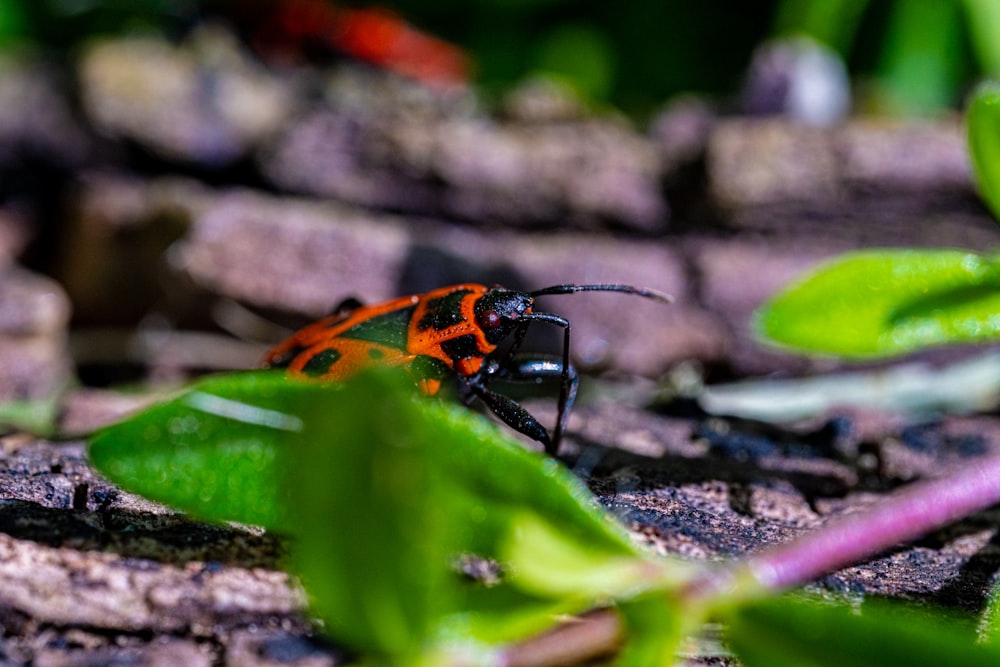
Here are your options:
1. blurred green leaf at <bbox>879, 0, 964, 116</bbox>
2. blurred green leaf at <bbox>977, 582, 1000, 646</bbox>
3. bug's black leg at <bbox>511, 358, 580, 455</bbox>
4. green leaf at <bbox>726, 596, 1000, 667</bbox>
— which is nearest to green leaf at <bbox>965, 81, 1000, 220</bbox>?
blurred green leaf at <bbox>977, 582, 1000, 646</bbox>

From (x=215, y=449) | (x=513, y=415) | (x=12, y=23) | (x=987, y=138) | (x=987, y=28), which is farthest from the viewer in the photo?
(x=12, y=23)

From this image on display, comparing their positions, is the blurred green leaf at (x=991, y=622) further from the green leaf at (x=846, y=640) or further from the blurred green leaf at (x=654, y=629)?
the blurred green leaf at (x=654, y=629)

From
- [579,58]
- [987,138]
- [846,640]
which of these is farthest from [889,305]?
[579,58]

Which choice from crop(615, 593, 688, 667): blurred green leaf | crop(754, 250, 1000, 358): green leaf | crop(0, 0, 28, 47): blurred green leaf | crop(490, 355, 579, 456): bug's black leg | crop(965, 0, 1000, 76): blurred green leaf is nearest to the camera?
crop(615, 593, 688, 667): blurred green leaf

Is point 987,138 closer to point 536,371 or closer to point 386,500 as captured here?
point 536,371

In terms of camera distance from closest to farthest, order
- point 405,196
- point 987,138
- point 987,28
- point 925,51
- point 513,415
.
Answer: point 987,138 → point 513,415 → point 405,196 → point 987,28 → point 925,51

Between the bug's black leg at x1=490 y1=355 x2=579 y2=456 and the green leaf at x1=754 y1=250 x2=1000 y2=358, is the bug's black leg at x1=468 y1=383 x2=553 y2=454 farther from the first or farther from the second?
the green leaf at x1=754 y1=250 x2=1000 y2=358
